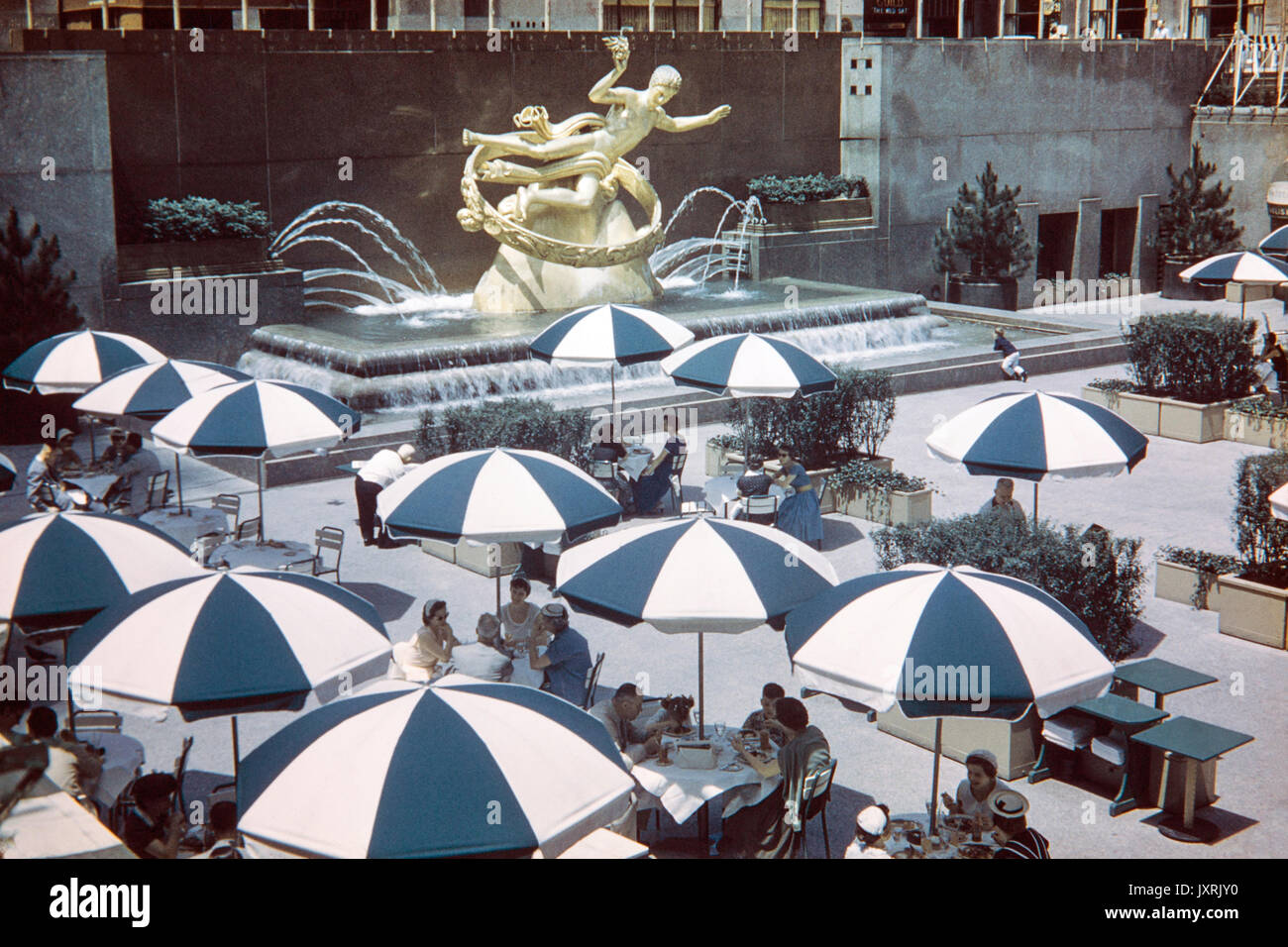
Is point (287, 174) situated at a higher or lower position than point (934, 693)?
higher

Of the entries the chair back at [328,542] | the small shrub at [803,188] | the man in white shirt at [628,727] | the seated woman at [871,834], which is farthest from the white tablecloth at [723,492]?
the small shrub at [803,188]

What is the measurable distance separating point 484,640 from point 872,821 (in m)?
3.70

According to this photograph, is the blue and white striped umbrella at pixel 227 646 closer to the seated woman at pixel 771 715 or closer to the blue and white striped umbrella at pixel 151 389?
the seated woman at pixel 771 715

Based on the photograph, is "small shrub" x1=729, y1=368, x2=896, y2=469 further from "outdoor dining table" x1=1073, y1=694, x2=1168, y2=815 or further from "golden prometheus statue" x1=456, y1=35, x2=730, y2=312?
"golden prometheus statue" x1=456, y1=35, x2=730, y2=312

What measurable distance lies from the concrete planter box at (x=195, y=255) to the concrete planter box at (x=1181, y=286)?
2031 centimetres

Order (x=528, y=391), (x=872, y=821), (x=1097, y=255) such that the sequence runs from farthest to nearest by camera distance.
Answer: (x=1097, y=255) → (x=528, y=391) → (x=872, y=821)

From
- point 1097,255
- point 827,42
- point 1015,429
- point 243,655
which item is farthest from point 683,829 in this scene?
point 1097,255

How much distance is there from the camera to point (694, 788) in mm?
7461

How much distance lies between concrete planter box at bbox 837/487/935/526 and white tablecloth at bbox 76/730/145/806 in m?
8.27

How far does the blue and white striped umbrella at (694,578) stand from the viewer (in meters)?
7.55

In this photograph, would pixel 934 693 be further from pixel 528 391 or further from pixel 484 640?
pixel 528 391

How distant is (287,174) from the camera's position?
22703 mm

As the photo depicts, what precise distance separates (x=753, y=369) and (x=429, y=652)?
549cm

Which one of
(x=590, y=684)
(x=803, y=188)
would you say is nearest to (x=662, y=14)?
(x=803, y=188)
